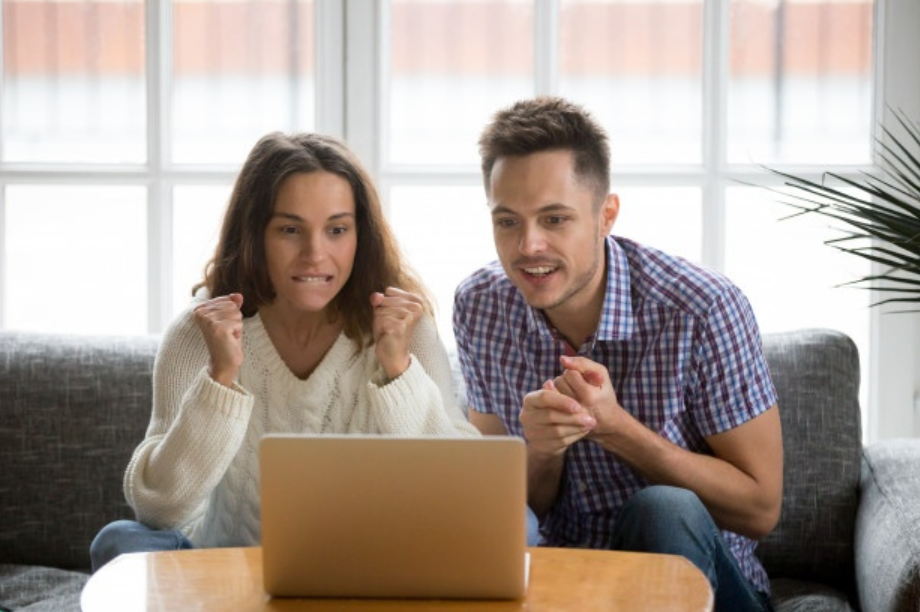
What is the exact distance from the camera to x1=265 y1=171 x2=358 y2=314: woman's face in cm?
230

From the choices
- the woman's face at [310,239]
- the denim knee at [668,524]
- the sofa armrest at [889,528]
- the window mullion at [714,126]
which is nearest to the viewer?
the denim knee at [668,524]

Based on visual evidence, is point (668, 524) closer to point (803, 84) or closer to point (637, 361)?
point (637, 361)

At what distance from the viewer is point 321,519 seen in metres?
1.53

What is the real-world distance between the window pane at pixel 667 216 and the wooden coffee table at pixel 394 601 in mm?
1423

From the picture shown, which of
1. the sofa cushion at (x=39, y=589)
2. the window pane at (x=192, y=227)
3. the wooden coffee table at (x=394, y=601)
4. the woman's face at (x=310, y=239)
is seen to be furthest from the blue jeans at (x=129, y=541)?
the window pane at (x=192, y=227)

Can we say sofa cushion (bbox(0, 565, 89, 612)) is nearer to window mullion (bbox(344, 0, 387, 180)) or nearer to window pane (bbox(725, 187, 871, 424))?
window mullion (bbox(344, 0, 387, 180))

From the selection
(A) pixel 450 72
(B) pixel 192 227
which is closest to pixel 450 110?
(A) pixel 450 72

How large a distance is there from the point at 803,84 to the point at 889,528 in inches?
47.3

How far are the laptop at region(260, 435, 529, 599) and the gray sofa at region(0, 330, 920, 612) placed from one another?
3.25 ft

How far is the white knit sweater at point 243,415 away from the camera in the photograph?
2.10 m

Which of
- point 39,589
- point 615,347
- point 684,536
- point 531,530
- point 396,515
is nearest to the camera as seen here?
point 396,515

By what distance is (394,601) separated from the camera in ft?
5.09

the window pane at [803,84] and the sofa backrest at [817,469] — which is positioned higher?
the window pane at [803,84]

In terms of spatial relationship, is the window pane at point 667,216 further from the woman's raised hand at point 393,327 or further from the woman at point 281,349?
the woman's raised hand at point 393,327
